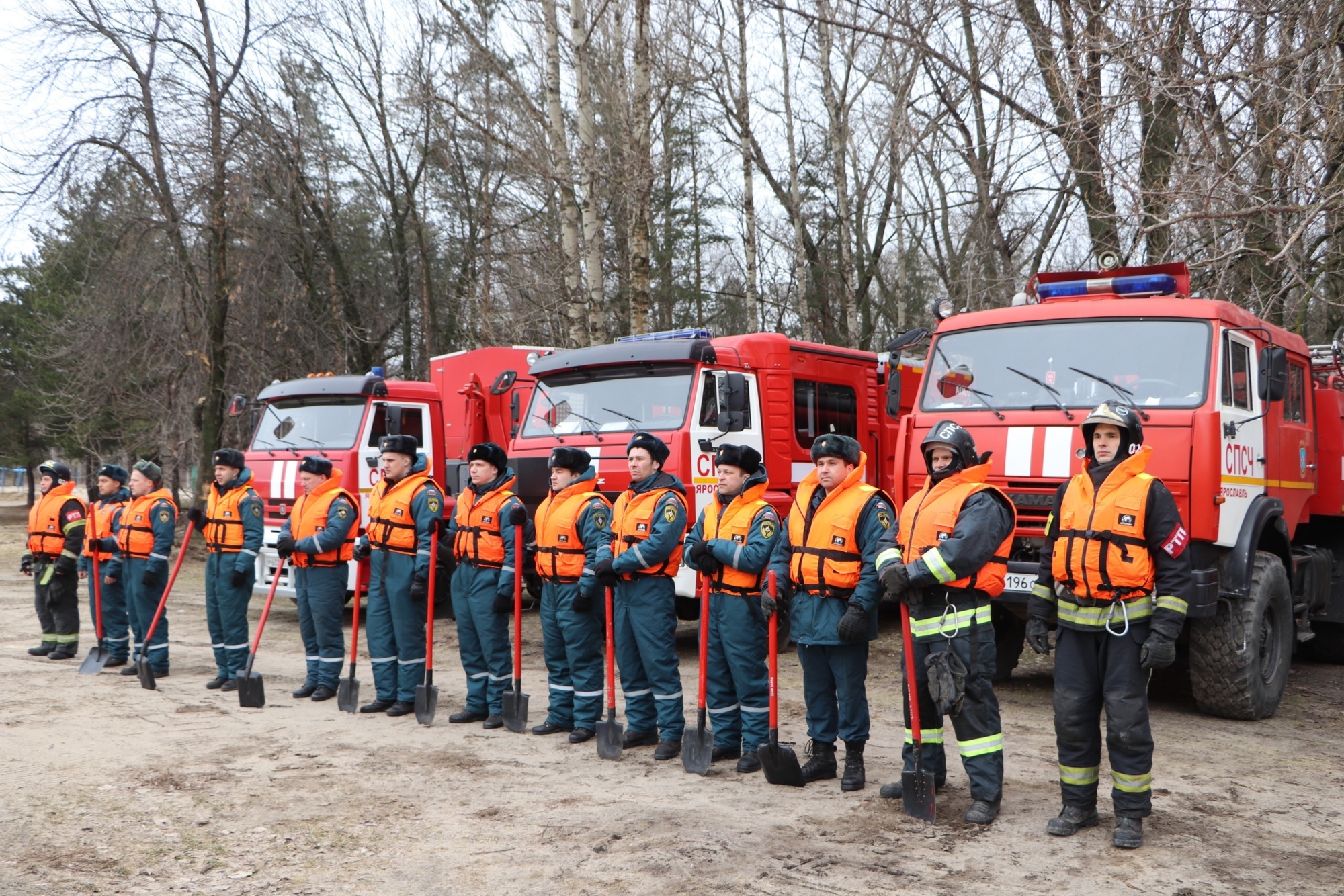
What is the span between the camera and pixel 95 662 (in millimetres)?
9656

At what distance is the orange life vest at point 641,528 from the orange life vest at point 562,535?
0.32 meters

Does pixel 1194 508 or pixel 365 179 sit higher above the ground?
pixel 365 179

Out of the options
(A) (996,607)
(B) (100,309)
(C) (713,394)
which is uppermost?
(B) (100,309)

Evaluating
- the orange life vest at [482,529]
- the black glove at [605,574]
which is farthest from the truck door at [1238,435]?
the orange life vest at [482,529]

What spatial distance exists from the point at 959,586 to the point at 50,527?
Answer: 28.8 feet

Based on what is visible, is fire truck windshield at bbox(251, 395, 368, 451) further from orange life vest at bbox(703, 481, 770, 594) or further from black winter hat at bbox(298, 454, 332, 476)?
orange life vest at bbox(703, 481, 770, 594)

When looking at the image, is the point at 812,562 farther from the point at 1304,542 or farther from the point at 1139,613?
the point at 1304,542

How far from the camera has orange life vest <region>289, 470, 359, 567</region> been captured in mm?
8453

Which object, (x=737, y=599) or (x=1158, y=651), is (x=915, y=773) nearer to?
(x=1158, y=651)

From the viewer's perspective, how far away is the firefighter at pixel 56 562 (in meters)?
10.3

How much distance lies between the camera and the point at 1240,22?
8.08 m

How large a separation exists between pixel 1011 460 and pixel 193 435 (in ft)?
50.0

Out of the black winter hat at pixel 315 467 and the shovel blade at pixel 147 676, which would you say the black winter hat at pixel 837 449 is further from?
the shovel blade at pixel 147 676

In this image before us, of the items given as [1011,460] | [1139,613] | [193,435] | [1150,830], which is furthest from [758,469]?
[193,435]
